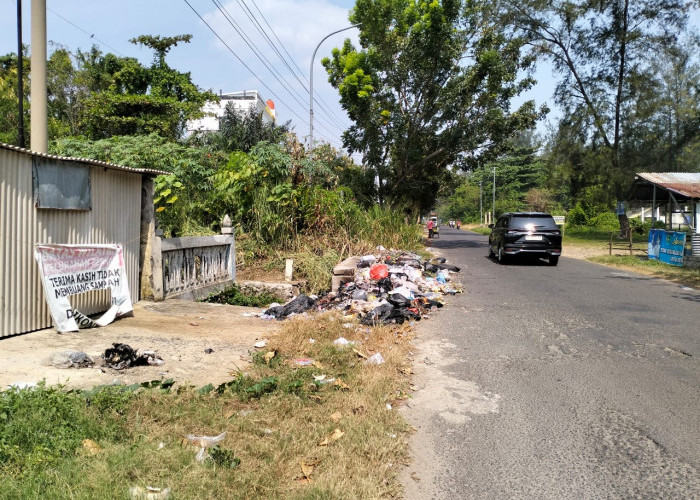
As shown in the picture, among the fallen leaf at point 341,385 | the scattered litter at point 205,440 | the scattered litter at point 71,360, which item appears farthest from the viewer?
the scattered litter at point 71,360

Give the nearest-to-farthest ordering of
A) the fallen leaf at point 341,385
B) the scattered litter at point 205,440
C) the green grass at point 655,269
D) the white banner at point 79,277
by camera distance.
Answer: the scattered litter at point 205,440 → the fallen leaf at point 341,385 → the white banner at point 79,277 → the green grass at point 655,269

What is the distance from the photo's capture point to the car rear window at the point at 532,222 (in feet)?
58.9

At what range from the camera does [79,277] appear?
711cm

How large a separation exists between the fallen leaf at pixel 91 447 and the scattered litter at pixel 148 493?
0.54 meters

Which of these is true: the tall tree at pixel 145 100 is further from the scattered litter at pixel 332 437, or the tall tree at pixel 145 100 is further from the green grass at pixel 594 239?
the scattered litter at pixel 332 437

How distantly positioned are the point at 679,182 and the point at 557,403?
854 inches

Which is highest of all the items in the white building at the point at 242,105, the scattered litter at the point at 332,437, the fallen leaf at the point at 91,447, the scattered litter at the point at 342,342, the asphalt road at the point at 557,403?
the white building at the point at 242,105

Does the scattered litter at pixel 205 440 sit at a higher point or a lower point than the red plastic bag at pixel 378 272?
lower

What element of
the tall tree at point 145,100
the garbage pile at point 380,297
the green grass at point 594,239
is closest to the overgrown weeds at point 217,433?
the garbage pile at point 380,297

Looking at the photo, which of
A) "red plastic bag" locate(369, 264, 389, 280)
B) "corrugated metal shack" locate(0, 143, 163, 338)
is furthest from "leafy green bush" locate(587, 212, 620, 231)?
"corrugated metal shack" locate(0, 143, 163, 338)

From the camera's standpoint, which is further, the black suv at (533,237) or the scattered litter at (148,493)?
the black suv at (533,237)

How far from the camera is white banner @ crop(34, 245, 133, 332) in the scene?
658cm

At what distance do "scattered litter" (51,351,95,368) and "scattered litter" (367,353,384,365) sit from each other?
111 inches

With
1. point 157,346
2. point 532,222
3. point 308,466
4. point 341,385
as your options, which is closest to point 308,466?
point 308,466
